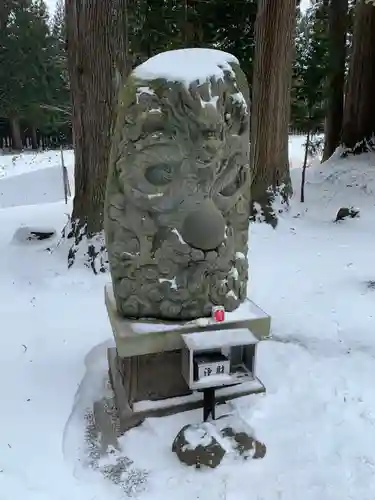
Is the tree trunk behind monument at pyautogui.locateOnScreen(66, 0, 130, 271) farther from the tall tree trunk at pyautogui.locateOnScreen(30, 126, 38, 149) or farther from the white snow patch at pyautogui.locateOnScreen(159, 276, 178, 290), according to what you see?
the tall tree trunk at pyautogui.locateOnScreen(30, 126, 38, 149)

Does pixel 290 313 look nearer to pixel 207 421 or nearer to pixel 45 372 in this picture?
pixel 207 421

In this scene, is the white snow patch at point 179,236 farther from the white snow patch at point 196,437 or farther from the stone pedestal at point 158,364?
the white snow patch at point 196,437

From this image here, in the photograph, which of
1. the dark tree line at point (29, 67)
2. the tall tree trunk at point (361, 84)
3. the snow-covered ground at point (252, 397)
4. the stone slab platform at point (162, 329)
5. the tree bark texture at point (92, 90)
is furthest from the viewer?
the dark tree line at point (29, 67)

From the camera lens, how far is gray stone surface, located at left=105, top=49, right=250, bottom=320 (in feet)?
8.82

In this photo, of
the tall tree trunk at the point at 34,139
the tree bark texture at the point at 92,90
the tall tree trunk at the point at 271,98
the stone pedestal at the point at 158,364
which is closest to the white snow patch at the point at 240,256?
the stone pedestal at the point at 158,364

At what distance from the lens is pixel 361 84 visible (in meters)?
9.37

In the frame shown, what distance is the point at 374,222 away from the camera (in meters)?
7.25

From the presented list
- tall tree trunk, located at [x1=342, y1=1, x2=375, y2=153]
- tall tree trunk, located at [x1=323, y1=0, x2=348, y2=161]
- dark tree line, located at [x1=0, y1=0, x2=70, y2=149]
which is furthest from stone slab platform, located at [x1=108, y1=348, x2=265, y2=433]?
dark tree line, located at [x1=0, y1=0, x2=70, y2=149]

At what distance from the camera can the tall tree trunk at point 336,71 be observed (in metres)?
9.50

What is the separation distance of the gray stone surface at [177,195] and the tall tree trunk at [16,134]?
21088 millimetres

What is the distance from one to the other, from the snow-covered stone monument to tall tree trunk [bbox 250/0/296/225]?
420 centimetres

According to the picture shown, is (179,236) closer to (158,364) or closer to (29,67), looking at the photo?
(158,364)

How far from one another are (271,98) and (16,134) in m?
18.3

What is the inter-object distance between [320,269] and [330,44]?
5507 mm
